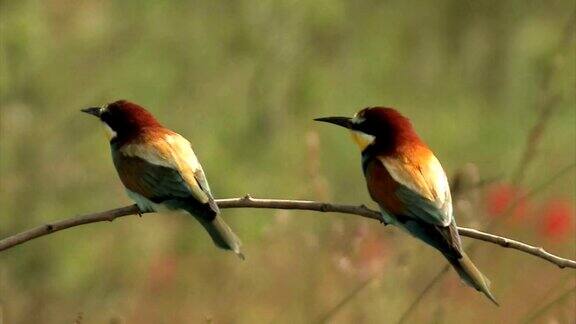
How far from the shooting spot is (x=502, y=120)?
5.17m

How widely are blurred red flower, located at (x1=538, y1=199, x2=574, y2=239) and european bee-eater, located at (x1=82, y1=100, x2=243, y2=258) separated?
70.5 inches

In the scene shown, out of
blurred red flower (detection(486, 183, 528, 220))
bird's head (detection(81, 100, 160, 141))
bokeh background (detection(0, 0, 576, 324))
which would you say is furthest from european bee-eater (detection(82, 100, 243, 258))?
blurred red flower (detection(486, 183, 528, 220))

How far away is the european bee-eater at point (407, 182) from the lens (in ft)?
6.22

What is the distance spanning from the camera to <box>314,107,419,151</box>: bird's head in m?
2.01

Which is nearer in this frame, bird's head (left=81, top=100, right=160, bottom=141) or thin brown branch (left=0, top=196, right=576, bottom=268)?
thin brown branch (left=0, top=196, right=576, bottom=268)

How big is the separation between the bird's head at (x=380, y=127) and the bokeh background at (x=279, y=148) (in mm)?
223

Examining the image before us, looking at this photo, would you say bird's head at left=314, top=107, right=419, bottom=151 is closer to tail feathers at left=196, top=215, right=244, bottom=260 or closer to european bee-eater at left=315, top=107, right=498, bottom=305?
european bee-eater at left=315, top=107, right=498, bottom=305

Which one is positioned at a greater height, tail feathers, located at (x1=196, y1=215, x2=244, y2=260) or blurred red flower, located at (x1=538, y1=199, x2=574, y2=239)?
tail feathers, located at (x1=196, y1=215, x2=244, y2=260)

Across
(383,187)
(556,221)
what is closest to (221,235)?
(383,187)

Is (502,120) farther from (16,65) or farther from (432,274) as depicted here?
(16,65)

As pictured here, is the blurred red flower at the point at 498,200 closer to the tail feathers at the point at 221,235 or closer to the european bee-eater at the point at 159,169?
the european bee-eater at the point at 159,169

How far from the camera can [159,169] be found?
1930mm

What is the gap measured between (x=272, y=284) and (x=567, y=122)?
2270 mm

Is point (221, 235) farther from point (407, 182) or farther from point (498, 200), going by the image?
point (498, 200)
